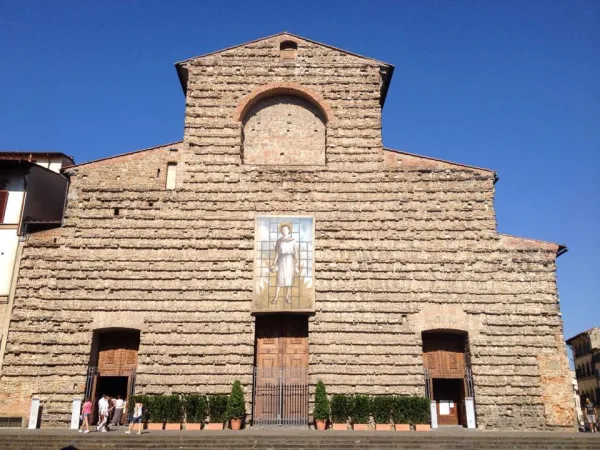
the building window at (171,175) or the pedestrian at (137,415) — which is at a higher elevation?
the building window at (171,175)

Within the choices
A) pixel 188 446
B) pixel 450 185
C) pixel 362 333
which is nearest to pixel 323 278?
pixel 362 333

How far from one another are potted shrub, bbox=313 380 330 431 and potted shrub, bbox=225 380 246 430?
198 cm

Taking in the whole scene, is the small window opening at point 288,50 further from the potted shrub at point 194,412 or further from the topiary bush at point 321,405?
the potted shrub at point 194,412

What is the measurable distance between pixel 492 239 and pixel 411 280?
2876 mm

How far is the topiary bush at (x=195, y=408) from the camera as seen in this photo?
50.4ft

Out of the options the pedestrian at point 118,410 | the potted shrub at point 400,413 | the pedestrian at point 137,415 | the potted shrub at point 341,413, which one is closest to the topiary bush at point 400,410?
the potted shrub at point 400,413

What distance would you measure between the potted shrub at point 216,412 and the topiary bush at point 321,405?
252 cm

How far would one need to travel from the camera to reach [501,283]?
16906mm

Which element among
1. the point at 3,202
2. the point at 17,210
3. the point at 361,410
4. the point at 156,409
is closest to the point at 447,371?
the point at 361,410

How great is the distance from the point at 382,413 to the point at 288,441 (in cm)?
354

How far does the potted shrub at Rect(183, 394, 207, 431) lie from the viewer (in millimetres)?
15305

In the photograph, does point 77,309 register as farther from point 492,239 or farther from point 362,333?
point 492,239

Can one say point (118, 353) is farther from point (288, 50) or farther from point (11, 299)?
point (288, 50)

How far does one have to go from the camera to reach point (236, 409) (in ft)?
49.9
